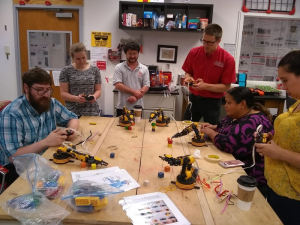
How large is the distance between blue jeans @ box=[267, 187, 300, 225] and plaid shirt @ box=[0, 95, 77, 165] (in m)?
1.55

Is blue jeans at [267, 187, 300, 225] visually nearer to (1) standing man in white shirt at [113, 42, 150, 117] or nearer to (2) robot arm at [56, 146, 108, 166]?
(2) robot arm at [56, 146, 108, 166]

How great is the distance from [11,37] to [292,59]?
168 inches

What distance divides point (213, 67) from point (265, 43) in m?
→ 2.26

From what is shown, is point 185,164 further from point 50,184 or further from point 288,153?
point 50,184

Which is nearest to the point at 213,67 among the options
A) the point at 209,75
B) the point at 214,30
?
the point at 209,75

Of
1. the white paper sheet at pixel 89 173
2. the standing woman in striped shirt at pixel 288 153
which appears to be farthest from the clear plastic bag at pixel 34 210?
the standing woman in striped shirt at pixel 288 153

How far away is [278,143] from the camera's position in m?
1.29

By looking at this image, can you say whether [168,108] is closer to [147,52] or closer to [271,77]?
[147,52]

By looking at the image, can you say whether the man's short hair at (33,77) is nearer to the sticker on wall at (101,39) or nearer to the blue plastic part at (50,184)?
the blue plastic part at (50,184)

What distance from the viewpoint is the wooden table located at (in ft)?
3.43

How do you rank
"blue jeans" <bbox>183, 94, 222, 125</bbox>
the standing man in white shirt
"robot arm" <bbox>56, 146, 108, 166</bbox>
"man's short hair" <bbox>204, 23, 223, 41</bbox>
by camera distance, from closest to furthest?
1. "robot arm" <bbox>56, 146, 108, 166</bbox>
2. "man's short hair" <bbox>204, 23, 223, 41</bbox>
3. "blue jeans" <bbox>183, 94, 222, 125</bbox>
4. the standing man in white shirt

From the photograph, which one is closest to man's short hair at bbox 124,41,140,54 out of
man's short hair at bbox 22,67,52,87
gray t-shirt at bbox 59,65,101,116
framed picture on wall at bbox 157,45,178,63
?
gray t-shirt at bbox 59,65,101,116

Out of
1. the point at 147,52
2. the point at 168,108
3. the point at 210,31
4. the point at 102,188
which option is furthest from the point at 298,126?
the point at 147,52

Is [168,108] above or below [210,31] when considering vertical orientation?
below
